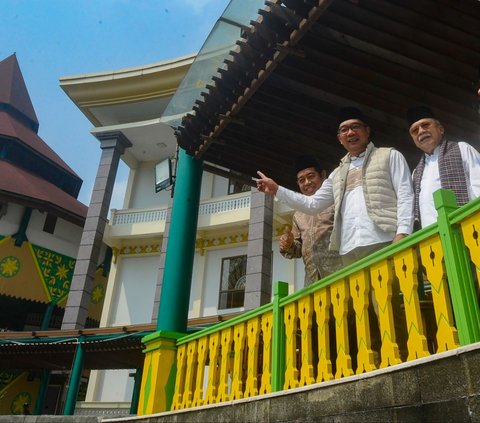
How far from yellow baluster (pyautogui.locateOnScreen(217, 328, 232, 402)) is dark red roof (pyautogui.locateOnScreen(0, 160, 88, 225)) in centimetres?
1403

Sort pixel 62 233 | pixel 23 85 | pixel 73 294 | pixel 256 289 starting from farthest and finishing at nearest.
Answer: pixel 23 85 → pixel 62 233 → pixel 73 294 → pixel 256 289

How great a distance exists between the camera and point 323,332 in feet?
9.57

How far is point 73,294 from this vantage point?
14430 mm

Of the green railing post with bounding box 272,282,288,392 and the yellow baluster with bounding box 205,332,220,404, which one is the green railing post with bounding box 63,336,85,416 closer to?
the yellow baluster with bounding box 205,332,220,404

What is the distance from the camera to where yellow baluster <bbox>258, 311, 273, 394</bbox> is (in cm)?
326

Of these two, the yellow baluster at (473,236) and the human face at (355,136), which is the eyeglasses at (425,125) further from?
the yellow baluster at (473,236)

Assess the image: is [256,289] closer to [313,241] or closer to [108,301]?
[108,301]

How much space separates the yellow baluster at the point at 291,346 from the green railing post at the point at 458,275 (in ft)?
3.99

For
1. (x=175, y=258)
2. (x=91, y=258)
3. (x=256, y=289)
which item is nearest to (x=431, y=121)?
(x=175, y=258)

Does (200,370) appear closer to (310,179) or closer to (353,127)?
(310,179)

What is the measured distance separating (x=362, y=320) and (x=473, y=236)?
0.78m

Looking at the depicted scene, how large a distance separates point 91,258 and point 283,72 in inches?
467

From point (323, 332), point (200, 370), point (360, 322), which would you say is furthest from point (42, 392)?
point (360, 322)

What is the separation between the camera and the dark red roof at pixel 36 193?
16109 millimetres
